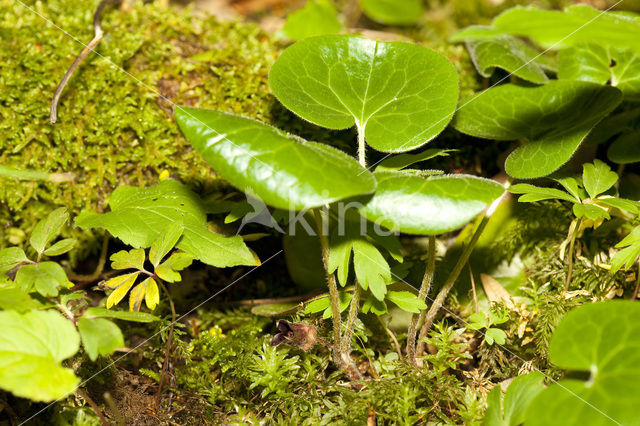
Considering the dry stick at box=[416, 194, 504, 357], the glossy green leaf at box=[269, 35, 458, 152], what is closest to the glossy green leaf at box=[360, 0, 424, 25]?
the glossy green leaf at box=[269, 35, 458, 152]

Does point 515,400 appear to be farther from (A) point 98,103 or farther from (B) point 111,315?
(A) point 98,103

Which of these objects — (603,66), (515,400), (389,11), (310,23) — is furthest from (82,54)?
(389,11)

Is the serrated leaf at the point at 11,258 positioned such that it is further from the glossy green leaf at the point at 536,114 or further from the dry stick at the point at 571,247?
the dry stick at the point at 571,247

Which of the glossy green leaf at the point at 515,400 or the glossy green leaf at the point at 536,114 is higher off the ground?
the glossy green leaf at the point at 536,114

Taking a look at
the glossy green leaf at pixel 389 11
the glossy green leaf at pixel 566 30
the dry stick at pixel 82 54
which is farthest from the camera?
the glossy green leaf at pixel 389 11

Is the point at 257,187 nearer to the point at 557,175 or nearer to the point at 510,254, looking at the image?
the point at 557,175

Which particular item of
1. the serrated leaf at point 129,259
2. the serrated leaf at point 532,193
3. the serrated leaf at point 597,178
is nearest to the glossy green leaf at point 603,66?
the serrated leaf at point 597,178

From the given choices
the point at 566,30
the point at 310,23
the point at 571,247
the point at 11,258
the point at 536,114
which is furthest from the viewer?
the point at 310,23
